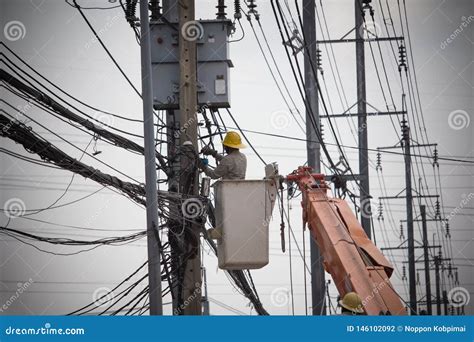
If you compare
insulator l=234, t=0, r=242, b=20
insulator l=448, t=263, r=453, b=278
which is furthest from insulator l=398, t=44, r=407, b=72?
insulator l=448, t=263, r=453, b=278

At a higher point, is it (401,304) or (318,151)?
(318,151)

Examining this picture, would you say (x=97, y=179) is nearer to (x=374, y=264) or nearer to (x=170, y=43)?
(x=170, y=43)

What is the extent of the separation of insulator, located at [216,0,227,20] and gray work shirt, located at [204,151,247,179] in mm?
2419

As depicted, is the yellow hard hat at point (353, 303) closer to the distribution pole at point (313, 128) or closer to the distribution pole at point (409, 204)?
the distribution pole at point (313, 128)

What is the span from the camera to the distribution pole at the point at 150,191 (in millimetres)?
14366

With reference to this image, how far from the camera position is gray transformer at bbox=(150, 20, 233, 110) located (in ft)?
53.9

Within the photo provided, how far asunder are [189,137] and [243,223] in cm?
164

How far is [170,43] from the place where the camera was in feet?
54.4

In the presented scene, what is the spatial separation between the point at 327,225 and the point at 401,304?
6.76ft

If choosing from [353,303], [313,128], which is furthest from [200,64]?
[313,128]

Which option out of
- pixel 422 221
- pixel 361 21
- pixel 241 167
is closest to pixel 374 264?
pixel 241 167

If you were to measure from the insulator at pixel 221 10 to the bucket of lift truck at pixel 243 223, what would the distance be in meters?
3.20

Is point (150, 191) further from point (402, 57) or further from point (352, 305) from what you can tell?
point (402, 57)

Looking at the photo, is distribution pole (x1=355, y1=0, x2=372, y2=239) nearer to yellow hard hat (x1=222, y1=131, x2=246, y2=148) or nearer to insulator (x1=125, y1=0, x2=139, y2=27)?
insulator (x1=125, y1=0, x2=139, y2=27)
